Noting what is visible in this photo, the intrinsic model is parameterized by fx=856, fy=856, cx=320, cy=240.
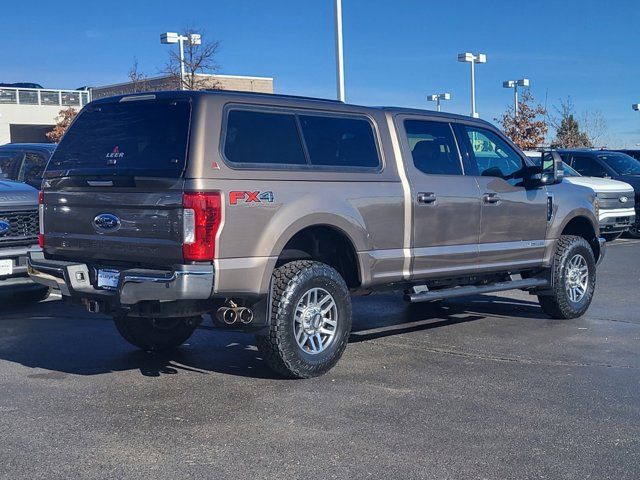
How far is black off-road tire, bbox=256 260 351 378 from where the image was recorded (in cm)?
629

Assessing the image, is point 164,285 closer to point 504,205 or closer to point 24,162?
point 504,205

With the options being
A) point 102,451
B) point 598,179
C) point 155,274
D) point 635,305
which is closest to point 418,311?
point 635,305

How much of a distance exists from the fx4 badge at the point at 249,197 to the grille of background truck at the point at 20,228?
407cm

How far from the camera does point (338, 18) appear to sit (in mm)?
17906

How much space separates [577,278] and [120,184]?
5315 mm

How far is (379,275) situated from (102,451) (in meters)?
3.00

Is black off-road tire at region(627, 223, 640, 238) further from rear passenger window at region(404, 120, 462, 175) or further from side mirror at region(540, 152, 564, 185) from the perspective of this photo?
rear passenger window at region(404, 120, 462, 175)

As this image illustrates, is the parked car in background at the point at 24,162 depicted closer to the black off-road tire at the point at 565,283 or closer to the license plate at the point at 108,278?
the license plate at the point at 108,278

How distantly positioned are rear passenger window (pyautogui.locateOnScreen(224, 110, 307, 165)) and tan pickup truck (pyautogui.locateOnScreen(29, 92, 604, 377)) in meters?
0.01

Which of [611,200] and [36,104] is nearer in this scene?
[611,200]

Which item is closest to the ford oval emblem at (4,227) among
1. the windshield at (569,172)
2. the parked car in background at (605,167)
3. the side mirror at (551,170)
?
the side mirror at (551,170)

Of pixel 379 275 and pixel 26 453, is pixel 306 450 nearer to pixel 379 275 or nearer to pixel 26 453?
pixel 26 453

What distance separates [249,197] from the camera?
605 cm

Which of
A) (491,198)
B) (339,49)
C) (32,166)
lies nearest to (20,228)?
(32,166)
